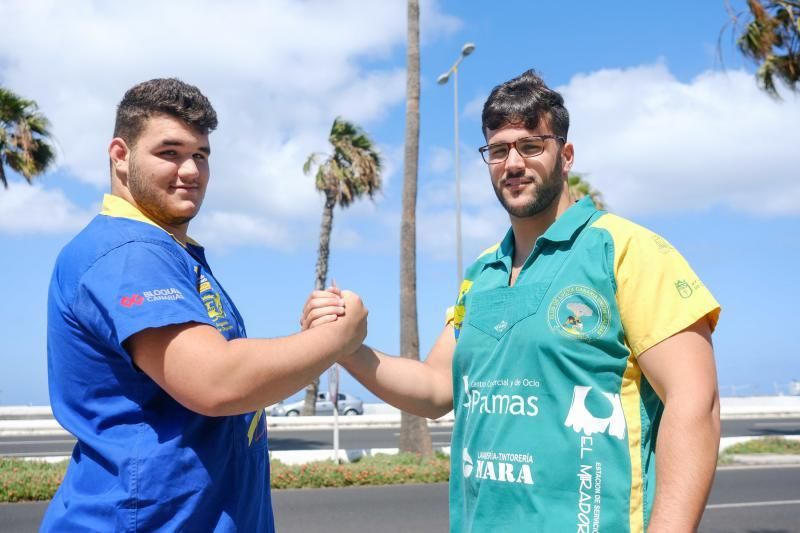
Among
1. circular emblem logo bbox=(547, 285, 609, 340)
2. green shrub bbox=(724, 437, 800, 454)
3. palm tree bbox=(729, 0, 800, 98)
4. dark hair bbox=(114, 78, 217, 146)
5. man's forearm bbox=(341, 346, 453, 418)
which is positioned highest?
palm tree bbox=(729, 0, 800, 98)

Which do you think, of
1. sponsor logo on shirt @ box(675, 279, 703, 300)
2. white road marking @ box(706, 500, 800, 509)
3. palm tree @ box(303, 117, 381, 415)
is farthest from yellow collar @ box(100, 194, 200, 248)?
palm tree @ box(303, 117, 381, 415)

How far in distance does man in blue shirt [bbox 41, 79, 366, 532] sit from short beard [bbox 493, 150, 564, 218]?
76cm

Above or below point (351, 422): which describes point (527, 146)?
above

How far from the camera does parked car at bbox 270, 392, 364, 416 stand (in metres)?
30.0

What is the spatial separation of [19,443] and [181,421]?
1972 cm

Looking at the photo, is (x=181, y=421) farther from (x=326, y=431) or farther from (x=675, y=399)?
(x=326, y=431)

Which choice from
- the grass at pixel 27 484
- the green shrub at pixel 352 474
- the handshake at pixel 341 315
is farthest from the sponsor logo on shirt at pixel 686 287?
the green shrub at pixel 352 474

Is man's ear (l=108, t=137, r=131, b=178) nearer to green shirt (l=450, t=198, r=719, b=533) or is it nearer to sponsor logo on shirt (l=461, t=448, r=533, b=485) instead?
green shirt (l=450, t=198, r=719, b=533)

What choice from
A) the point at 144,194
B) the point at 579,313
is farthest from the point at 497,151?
the point at 144,194

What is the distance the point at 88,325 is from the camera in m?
2.05

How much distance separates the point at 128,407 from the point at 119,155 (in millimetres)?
752

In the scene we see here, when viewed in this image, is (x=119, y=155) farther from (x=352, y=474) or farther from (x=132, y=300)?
(x=352, y=474)

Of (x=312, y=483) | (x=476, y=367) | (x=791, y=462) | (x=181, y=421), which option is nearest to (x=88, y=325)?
(x=181, y=421)

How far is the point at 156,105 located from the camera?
2.26 m
